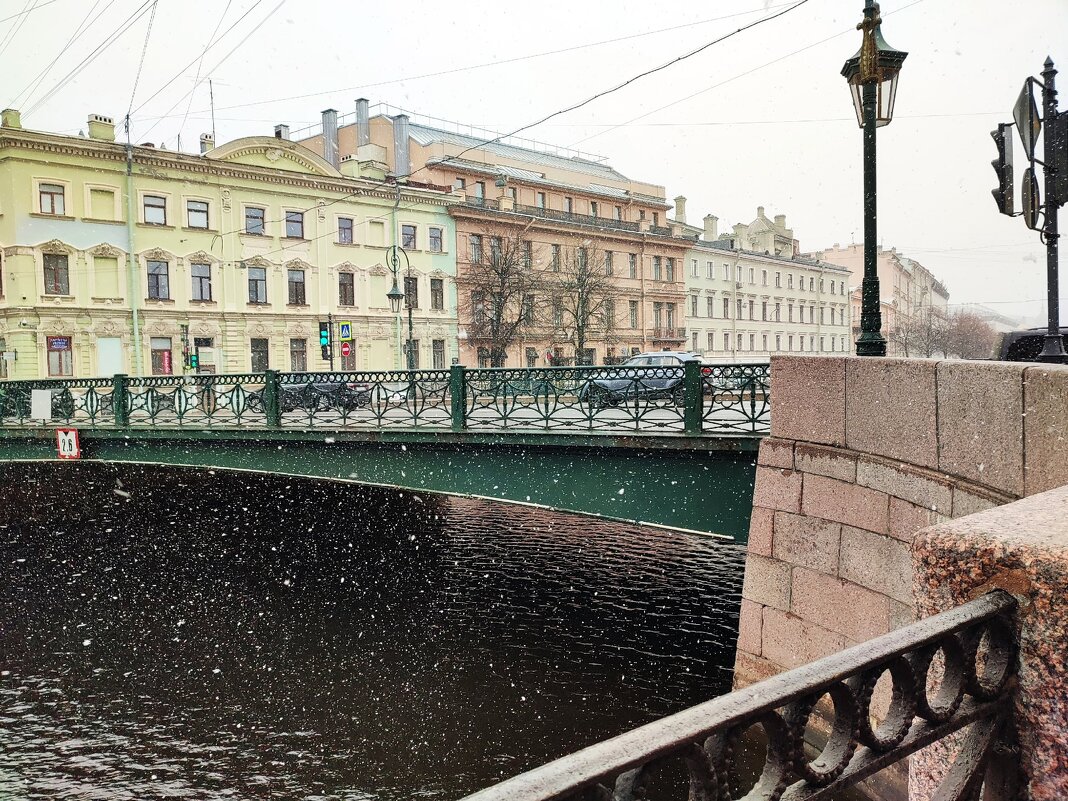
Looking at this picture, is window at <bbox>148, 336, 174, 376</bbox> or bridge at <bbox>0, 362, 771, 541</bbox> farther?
window at <bbox>148, 336, 174, 376</bbox>

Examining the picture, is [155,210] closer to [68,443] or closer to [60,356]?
[60,356]

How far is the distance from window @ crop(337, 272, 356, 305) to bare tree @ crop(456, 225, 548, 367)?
5467 mm

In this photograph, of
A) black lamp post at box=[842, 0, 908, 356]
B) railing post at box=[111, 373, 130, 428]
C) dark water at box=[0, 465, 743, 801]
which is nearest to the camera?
black lamp post at box=[842, 0, 908, 356]

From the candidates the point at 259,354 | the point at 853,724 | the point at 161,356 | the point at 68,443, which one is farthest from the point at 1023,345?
the point at 259,354

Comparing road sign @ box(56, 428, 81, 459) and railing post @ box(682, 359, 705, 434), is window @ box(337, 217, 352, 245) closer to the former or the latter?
road sign @ box(56, 428, 81, 459)

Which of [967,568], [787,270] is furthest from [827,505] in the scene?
[787,270]

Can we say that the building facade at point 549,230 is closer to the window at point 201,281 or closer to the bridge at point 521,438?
the window at point 201,281

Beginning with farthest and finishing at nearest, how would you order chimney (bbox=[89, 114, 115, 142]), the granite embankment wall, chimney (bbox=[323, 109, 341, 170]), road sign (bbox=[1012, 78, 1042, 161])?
chimney (bbox=[323, 109, 341, 170]) < chimney (bbox=[89, 114, 115, 142]) < road sign (bbox=[1012, 78, 1042, 161]) < the granite embankment wall

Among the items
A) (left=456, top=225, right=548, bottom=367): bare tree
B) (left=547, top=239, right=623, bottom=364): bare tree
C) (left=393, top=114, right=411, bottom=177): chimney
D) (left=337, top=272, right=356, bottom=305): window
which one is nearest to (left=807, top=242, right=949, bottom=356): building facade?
(left=547, top=239, right=623, bottom=364): bare tree

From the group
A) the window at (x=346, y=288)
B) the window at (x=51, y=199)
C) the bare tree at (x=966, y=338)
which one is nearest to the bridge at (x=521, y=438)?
the window at (x=51, y=199)

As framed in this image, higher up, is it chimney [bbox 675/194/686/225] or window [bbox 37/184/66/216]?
chimney [bbox 675/194/686/225]

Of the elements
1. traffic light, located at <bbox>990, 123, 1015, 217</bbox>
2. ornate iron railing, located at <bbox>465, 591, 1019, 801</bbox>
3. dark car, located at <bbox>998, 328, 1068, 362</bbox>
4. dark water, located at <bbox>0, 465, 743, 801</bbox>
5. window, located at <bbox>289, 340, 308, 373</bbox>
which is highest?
traffic light, located at <bbox>990, 123, 1015, 217</bbox>

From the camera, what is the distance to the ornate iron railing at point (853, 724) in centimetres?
147

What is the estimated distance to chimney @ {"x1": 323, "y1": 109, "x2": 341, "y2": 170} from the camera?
4644 centimetres
